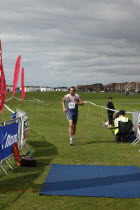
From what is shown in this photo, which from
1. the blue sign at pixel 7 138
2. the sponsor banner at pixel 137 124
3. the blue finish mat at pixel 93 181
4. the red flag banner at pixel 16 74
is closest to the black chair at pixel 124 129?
the sponsor banner at pixel 137 124

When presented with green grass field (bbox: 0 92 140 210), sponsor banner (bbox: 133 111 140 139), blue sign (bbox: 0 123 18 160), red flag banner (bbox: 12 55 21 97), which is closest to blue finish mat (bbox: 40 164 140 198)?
green grass field (bbox: 0 92 140 210)

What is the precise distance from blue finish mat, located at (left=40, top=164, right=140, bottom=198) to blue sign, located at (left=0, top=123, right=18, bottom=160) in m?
1.10

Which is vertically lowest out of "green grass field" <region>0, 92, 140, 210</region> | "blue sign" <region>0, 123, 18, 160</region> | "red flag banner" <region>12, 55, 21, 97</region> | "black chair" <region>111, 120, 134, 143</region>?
"green grass field" <region>0, 92, 140, 210</region>

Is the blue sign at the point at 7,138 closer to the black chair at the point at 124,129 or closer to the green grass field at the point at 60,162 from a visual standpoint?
the green grass field at the point at 60,162

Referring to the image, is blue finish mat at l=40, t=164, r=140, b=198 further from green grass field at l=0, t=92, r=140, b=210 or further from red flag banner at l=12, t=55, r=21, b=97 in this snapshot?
red flag banner at l=12, t=55, r=21, b=97

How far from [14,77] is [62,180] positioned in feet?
16.3

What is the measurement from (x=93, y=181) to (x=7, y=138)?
7.02ft

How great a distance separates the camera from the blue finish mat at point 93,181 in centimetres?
535

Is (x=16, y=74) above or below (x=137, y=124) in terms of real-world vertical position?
above

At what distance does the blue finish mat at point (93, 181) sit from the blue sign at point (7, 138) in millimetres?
1101

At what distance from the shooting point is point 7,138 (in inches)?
264

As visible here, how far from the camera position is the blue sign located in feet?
21.0

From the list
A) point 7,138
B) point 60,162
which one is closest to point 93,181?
point 60,162

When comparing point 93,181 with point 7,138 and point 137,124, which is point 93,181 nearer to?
point 7,138
